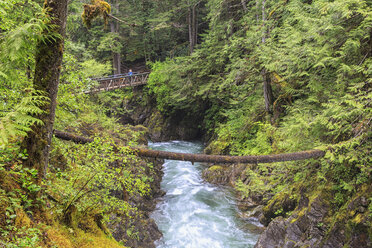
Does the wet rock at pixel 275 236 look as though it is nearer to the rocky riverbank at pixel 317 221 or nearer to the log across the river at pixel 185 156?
the rocky riverbank at pixel 317 221

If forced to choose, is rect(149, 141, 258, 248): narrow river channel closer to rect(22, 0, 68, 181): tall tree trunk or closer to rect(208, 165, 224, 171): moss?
rect(208, 165, 224, 171): moss

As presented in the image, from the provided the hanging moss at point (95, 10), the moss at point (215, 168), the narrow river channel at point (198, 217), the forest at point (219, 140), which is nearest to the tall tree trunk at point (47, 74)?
the forest at point (219, 140)

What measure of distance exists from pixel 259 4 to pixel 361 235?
32.9 ft

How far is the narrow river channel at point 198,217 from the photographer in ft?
24.6

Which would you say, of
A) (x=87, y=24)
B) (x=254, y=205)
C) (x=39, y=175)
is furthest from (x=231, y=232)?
(x=87, y=24)

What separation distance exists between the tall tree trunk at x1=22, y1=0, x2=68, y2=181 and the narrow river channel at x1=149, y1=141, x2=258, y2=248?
18.6ft

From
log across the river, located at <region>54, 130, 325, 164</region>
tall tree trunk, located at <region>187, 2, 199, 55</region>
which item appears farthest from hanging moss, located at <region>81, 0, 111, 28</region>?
tall tree trunk, located at <region>187, 2, 199, 55</region>

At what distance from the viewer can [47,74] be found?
2795mm

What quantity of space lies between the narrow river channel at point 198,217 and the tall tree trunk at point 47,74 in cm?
566

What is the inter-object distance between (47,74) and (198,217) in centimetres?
783

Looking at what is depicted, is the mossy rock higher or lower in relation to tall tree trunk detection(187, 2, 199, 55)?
lower

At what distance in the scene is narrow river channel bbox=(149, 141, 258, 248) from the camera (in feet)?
24.6

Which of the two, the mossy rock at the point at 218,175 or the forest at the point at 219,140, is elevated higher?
the forest at the point at 219,140

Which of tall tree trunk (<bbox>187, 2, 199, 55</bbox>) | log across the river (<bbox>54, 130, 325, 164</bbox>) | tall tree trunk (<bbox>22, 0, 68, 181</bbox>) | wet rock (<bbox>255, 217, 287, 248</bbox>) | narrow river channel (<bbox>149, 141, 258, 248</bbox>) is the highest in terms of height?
tall tree trunk (<bbox>187, 2, 199, 55</bbox>)
